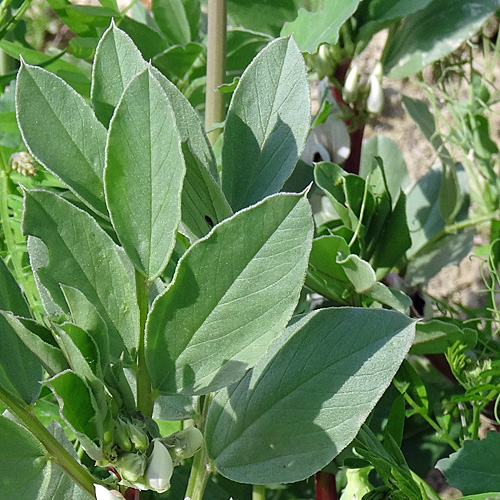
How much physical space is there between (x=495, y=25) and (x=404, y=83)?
141 mm

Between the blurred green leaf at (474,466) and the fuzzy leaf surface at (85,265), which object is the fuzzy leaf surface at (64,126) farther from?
the blurred green leaf at (474,466)

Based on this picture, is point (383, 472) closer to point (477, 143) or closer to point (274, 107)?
point (274, 107)

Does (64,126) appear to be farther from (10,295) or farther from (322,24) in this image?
(322,24)

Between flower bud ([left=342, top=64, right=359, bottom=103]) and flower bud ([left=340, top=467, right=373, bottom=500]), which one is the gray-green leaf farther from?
flower bud ([left=340, top=467, right=373, bottom=500])

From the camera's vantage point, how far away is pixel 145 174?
0.86 ft

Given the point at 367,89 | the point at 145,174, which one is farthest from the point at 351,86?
the point at 145,174

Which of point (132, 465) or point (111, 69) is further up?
point (111, 69)

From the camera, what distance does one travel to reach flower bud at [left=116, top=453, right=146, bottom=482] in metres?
0.25

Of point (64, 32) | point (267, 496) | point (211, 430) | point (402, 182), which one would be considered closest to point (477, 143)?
point (402, 182)

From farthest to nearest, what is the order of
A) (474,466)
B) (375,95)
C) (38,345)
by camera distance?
(375,95) → (474,466) → (38,345)

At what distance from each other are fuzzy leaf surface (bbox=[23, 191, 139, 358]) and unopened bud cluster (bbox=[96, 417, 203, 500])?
0.04 m

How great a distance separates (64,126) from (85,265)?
57mm

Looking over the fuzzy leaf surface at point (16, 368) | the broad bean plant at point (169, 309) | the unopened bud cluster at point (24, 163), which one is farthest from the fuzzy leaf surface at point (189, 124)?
the unopened bud cluster at point (24, 163)

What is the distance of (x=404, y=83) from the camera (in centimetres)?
103
